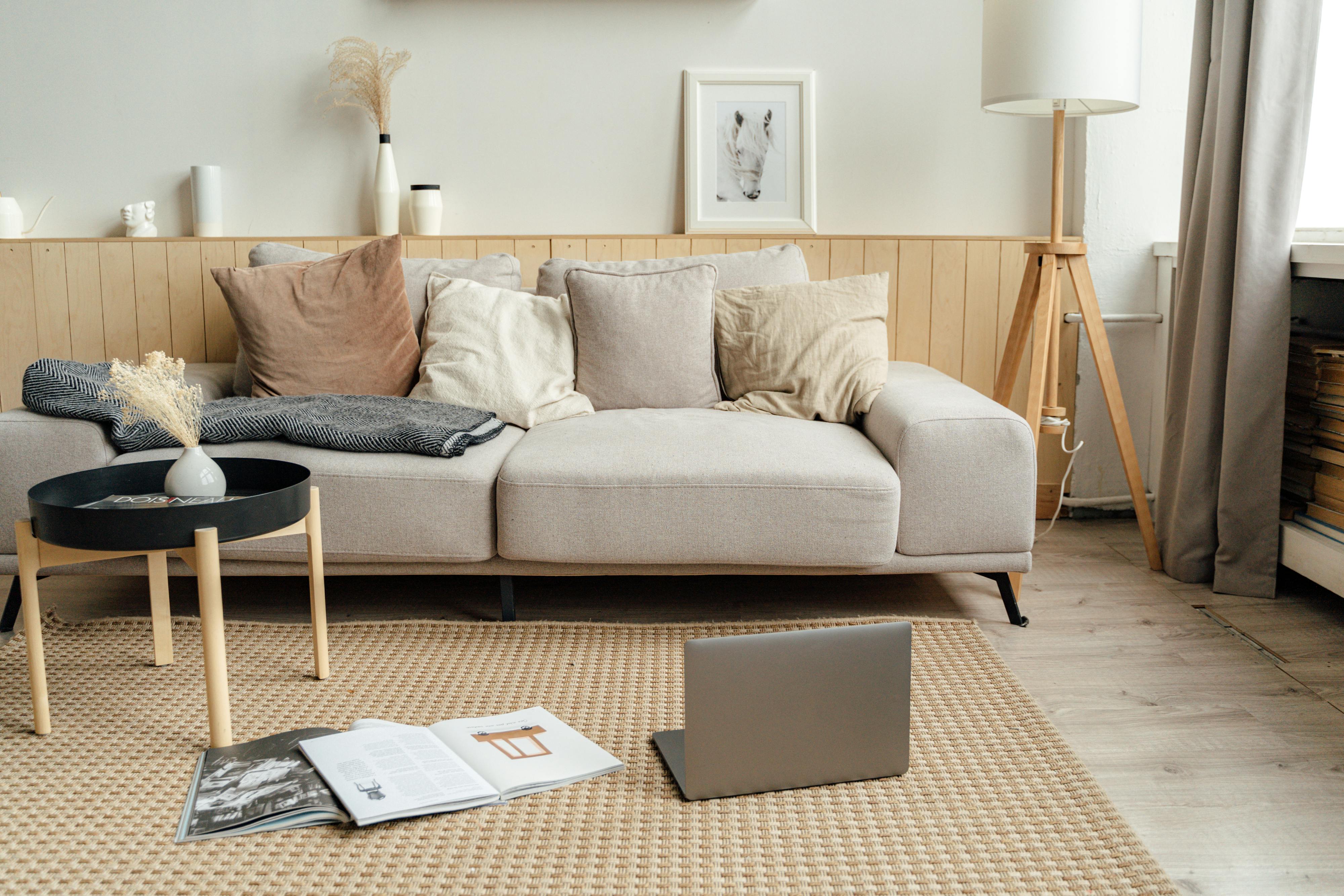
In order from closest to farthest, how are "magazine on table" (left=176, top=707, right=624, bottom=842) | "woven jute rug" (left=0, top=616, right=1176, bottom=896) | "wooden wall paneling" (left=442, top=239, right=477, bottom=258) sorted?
1. "woven jute rug" (left=0, top=616, right=1176, bottom=896)
2. "magazine on table" (left=176, top=707, right=624, bottom=842)
3. "wooden wall paneling" (left=442, top=239, right=477, bottom=258)

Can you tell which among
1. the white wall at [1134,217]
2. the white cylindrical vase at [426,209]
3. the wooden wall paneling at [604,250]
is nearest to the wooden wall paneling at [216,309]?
the white cylindrical vase at [426,209]

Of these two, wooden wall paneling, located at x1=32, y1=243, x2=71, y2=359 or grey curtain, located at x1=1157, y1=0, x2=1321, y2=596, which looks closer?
grey curtain, located at x1=1157, y1=0, x2=1321, y2=596

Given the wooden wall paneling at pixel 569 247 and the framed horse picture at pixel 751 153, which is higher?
the framed horse picture at pixel 751 153

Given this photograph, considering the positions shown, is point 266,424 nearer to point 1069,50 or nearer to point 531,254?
point 531,254

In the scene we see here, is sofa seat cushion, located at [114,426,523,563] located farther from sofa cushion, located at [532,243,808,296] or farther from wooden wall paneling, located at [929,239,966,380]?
wooden wall paneling, located at [929,239,966,380]

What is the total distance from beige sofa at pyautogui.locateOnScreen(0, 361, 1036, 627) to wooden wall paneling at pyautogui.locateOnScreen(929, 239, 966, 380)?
0.97 m

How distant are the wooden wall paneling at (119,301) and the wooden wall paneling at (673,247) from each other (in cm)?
133

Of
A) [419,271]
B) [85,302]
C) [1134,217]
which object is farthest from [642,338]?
[85,302]

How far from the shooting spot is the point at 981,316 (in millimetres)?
3230

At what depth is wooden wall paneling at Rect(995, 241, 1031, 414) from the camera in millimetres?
3197

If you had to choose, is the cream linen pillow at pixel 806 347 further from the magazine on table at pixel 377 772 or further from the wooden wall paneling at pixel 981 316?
the magazine on table at pixel 377 772

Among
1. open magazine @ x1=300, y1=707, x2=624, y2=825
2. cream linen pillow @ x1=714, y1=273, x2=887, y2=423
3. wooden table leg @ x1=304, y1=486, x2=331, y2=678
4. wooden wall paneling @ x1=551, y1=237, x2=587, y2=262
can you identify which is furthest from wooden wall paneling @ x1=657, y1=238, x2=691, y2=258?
open magazine @ x1=300, y1=707, x2=624, y2=825

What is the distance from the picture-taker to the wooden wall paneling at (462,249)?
3172 millimetres

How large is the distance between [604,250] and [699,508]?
1322 millimetres
